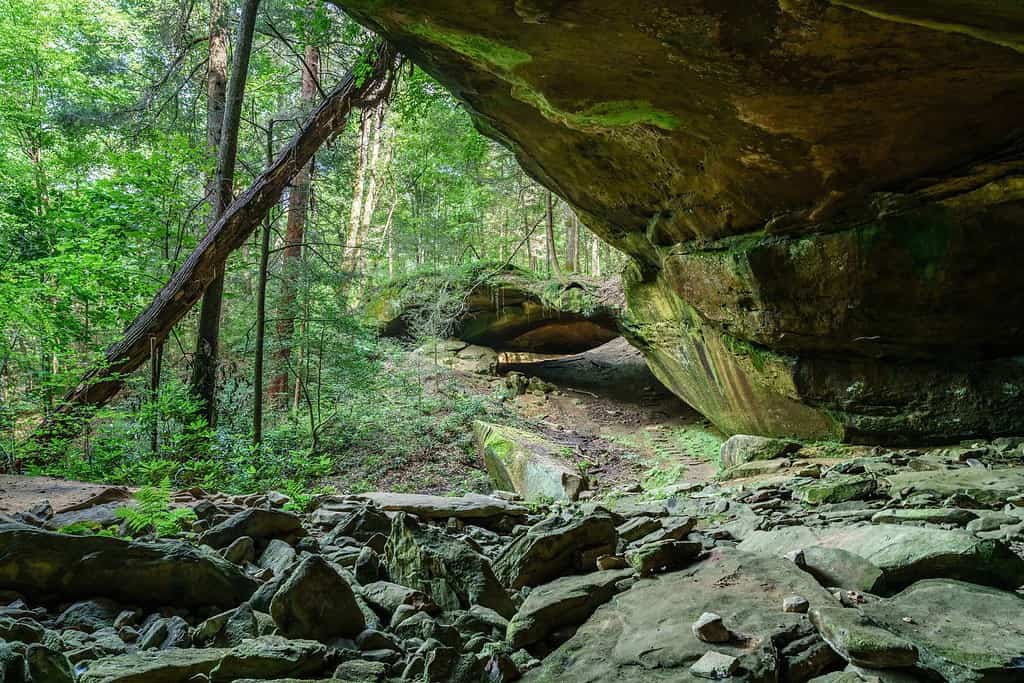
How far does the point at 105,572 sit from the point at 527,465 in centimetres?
645

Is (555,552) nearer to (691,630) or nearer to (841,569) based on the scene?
(691,630)

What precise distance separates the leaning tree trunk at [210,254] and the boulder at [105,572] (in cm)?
508

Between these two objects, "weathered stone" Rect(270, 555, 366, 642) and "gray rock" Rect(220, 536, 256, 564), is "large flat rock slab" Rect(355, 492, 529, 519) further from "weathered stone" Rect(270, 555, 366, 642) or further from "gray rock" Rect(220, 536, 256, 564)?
"weathered stone" Rect(270, 555, 366, 642)

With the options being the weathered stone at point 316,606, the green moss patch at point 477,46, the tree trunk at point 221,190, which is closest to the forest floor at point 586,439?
the tree trunk at point 221,190

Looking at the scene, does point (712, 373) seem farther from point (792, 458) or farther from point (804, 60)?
point (804, 60)

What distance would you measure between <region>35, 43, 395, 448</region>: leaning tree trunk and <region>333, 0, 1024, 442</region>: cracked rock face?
2511mm

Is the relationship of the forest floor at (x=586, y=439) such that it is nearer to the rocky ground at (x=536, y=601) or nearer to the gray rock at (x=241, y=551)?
the rocky ground at (x=536, y=601)

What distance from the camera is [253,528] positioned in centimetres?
362

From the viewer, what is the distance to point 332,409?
11133 mm

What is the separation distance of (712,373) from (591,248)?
1624 cm

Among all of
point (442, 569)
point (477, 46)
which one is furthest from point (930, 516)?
point (477, 46)

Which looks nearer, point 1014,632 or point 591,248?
point 1014,632

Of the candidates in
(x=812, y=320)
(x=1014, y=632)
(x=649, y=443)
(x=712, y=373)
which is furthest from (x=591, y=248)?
(x=1014, y=632)

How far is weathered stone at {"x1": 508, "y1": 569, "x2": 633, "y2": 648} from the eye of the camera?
241 centimetres
